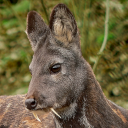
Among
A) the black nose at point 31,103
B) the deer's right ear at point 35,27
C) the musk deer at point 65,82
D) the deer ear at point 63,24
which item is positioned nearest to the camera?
the black nose at point 31,103

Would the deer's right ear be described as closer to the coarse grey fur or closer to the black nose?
the coarse grey fur

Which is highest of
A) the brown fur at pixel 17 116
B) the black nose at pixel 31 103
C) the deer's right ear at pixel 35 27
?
the deer's right ear at pixel 35 27

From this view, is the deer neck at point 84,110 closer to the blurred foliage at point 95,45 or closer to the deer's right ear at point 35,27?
the deer's right ear at point 35,27

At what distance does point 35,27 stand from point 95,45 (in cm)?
353

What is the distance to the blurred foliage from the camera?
231 inches

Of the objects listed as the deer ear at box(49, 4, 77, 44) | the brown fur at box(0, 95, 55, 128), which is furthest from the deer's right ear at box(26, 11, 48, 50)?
the brown fur at box(0, 95, 55, 128)

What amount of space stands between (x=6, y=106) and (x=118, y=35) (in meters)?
3.92

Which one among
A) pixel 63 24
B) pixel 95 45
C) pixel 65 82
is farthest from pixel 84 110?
pixel 95 45

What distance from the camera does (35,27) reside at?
3.28 metres

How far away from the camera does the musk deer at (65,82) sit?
2758 mm

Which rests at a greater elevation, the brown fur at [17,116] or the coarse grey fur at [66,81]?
the coarse grey fur at [66,81]

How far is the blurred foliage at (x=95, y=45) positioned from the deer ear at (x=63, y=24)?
1.94 m

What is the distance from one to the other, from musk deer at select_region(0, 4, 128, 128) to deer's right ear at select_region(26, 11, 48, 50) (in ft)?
0.17

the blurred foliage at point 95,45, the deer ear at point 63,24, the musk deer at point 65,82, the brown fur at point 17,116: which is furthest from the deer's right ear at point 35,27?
the blurred foliage at point 95,45
